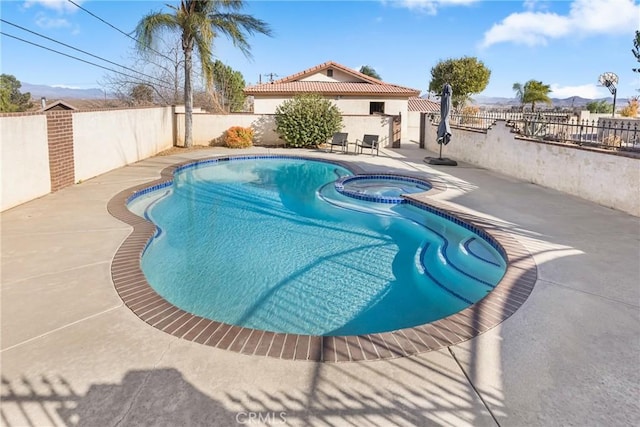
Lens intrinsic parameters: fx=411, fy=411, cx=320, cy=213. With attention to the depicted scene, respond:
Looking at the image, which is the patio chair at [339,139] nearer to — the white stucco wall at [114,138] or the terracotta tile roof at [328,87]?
the terracotta tile roof at [328,87]

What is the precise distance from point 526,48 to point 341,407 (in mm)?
30525

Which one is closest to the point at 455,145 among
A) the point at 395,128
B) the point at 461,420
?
the point at 395,128

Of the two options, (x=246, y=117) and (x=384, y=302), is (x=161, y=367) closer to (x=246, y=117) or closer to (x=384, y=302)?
(x=384, y=302)

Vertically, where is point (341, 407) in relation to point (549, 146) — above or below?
below

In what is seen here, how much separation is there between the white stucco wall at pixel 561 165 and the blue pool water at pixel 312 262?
136 inches

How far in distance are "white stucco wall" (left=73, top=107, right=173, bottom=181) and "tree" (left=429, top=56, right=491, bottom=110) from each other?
77.4 ft

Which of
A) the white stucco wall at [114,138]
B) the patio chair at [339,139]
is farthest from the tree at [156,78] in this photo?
A: the patio chair at [339,139]

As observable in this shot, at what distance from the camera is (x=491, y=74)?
3334 centimetres

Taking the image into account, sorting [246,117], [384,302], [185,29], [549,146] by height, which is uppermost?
[185,29]

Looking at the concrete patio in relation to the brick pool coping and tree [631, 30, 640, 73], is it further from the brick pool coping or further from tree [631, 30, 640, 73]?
tree [631, 30, 640, 73]

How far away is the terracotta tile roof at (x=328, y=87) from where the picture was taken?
22609 millimetres

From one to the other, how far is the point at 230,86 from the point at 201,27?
25611 millimetres

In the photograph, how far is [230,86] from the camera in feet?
133

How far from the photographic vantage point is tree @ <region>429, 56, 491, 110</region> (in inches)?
1265
